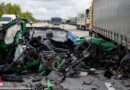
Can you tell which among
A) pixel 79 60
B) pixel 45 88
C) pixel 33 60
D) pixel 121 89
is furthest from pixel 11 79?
pixel 121 89

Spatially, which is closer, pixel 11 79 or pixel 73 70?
pixel 11 79

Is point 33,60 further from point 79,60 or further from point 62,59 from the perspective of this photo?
point 79,60

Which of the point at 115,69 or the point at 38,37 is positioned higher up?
the point at 38,37

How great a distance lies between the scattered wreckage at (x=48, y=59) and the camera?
28.8ft

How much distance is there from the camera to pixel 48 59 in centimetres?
908

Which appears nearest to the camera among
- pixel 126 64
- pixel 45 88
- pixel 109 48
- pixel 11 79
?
pixel 45 88

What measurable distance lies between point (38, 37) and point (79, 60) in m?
2.13

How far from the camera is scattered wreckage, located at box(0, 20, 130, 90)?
878 cm

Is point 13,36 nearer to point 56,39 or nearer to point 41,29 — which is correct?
point 56,39

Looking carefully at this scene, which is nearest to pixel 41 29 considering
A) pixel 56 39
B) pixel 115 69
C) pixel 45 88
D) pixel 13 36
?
pixel 56 39

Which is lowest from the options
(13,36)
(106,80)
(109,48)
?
(106,80)

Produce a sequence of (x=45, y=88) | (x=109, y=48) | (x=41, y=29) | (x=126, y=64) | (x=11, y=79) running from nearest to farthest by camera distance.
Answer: (x=45, y=88), (x=11, y=79), (x=126, y=64), (x=109, y=48), (x=41, y=29)

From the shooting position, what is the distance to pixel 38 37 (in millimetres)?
10766

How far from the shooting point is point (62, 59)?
9406 mm
